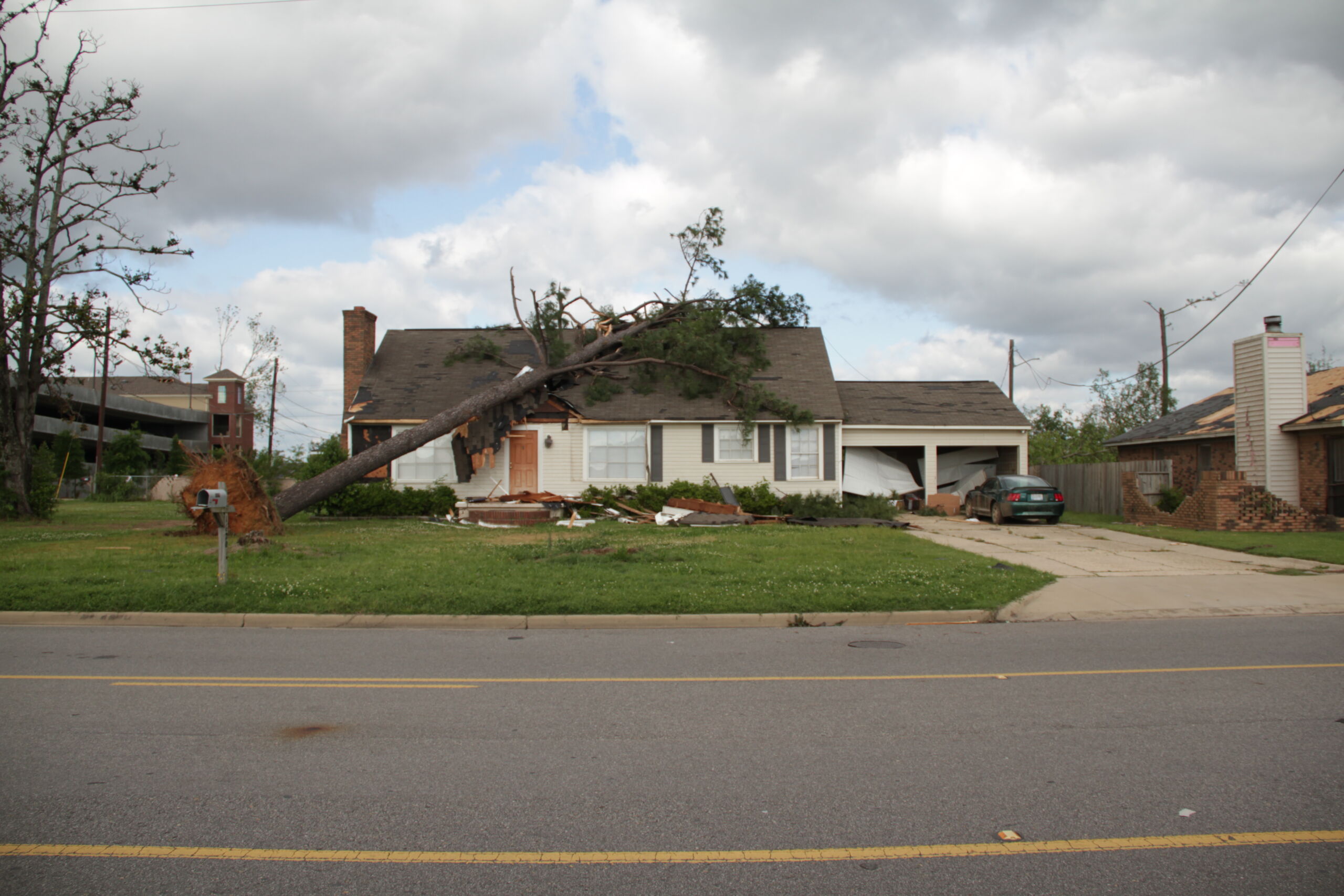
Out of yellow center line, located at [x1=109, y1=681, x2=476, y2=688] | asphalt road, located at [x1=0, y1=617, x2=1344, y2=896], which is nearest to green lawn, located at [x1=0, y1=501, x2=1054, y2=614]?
asphalt road, located at [x1=0, y1=617, x2=1344, y2=896]

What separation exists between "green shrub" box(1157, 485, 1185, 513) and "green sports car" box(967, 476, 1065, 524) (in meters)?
2.87

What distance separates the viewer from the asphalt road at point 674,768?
3611 mm

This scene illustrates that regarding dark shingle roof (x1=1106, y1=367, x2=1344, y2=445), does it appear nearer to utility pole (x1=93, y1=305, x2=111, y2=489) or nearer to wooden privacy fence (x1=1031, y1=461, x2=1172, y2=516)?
wooden privacy fence (x1=1031, y1=461, x2=1172, y2=516)

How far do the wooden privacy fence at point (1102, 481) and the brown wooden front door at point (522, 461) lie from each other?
51.0 feet

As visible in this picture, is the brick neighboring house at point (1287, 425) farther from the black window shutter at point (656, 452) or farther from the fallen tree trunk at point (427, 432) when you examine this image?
the fallen tree trunk at point (427, 432)

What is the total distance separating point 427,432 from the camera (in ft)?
69.6

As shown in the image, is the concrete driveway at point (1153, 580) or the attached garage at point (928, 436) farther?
the attached garage at point (928, 436)

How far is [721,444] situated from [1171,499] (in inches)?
482

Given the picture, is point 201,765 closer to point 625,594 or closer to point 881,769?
point 881,769

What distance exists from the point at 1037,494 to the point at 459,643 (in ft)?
59.6

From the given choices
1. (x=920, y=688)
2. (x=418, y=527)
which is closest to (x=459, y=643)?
(x=920, y=688)

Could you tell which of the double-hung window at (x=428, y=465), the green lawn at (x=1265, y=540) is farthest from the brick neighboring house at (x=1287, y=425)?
the double-hung window at (x=428, y=465)

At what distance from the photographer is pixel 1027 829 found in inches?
156

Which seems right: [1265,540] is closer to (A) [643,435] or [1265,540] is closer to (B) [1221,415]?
(B) [1221,415]
